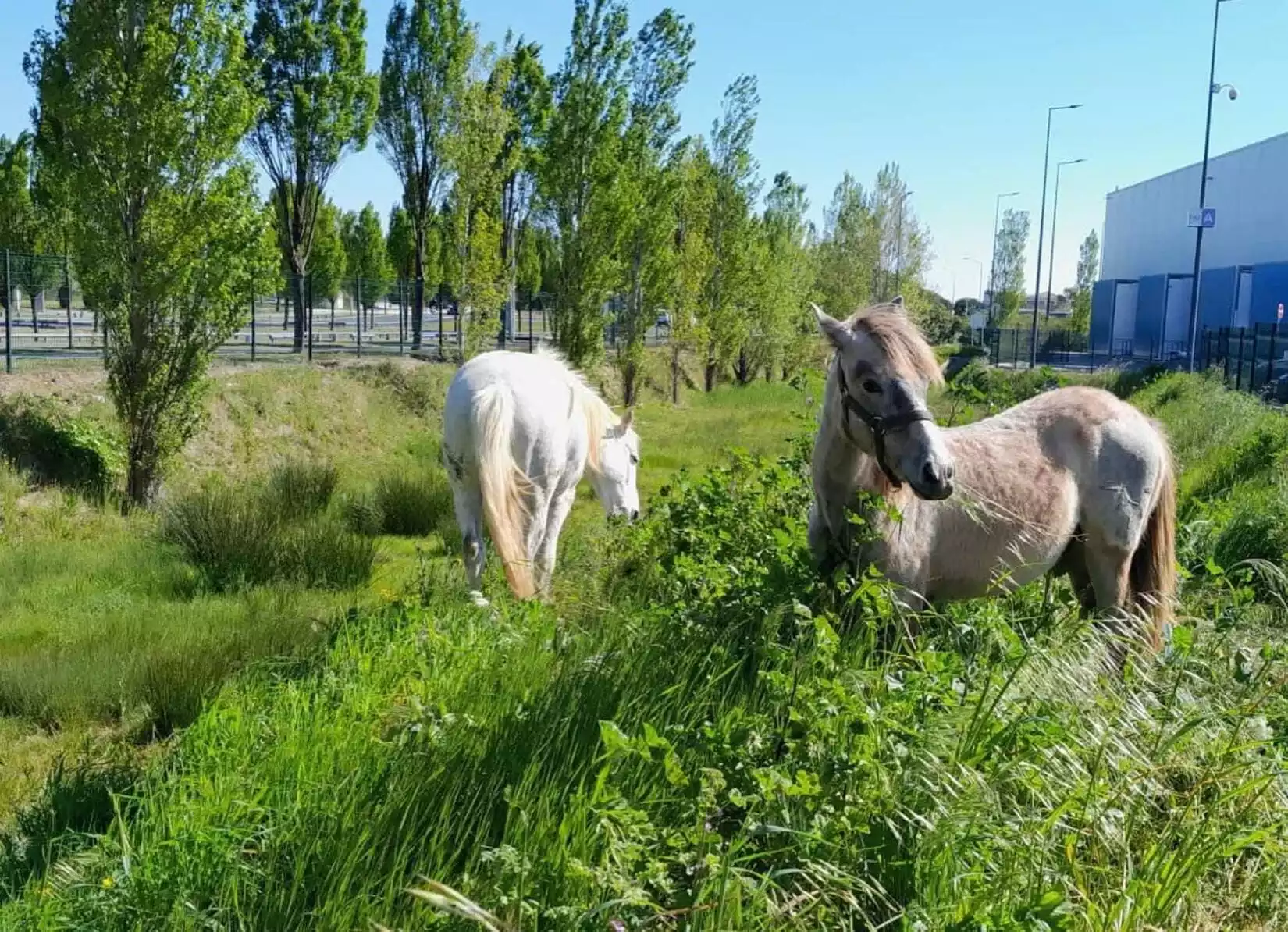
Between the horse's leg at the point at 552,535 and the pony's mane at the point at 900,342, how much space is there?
265cm

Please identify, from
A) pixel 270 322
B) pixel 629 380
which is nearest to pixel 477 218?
pixel 629 380

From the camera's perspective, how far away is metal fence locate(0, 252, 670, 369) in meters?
16.7

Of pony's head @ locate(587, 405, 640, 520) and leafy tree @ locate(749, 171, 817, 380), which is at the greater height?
leafy tree @ locate(749, 171, 817, 380)

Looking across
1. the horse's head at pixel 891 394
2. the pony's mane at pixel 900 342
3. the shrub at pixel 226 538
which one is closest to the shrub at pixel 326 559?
the shrub at pixel 226 538

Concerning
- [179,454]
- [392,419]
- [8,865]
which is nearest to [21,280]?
[392,419]

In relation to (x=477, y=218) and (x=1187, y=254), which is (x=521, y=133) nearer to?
(x=477, y=218)

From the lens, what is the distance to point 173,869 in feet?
7.89

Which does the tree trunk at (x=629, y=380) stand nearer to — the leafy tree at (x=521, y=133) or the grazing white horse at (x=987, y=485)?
the leafy tree at (x=521, y=133)

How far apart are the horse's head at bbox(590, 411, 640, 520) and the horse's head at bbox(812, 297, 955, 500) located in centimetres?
369

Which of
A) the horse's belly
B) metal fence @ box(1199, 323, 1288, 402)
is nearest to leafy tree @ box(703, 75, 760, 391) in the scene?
metal fence @ box(1199, 323, 1288, 402)

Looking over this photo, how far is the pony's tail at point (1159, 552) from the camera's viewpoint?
501cm

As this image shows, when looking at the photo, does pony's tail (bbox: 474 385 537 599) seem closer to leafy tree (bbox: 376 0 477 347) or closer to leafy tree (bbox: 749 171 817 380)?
leafy tree (bbox: 376 0 477 347)

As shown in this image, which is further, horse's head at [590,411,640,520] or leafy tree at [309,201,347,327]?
leafy tree at [309,201,347,327]

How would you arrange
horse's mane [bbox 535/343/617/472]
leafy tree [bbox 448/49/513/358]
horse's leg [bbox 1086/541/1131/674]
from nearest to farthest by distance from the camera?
horse's leg [bbox 1086/541/1131/674], horse's mane [bbox 535/343/617/472], leafy tree [bbox 448/49/513/358]
